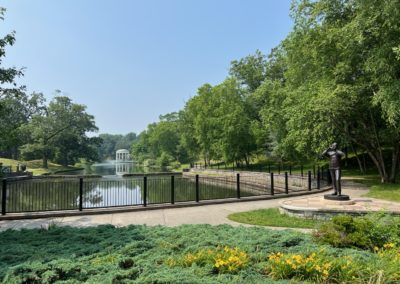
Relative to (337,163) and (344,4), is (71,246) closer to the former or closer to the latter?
(337,163)

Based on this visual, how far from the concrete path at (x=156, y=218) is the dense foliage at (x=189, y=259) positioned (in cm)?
324

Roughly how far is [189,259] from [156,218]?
224 inches

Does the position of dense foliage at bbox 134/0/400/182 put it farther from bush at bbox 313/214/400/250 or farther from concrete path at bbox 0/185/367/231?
bush at bbox 313/214/400/250

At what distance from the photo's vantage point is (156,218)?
9938 mm

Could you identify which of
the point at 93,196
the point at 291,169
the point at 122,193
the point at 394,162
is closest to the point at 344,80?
the point at 394,162

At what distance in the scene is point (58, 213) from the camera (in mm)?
10453

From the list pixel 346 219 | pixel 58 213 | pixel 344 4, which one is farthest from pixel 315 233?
pixel 344 4

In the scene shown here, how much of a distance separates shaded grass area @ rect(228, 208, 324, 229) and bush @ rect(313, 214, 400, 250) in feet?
8.76

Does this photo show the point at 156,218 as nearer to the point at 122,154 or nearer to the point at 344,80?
the point at 344,80

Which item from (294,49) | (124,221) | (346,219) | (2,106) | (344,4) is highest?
(344,4)

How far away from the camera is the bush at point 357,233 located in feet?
17.1

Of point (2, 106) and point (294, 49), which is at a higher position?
point (294, 49)

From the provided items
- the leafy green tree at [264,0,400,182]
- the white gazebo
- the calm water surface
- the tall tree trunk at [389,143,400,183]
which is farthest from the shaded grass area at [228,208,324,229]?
the white gazebo

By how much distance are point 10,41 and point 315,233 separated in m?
9.74
